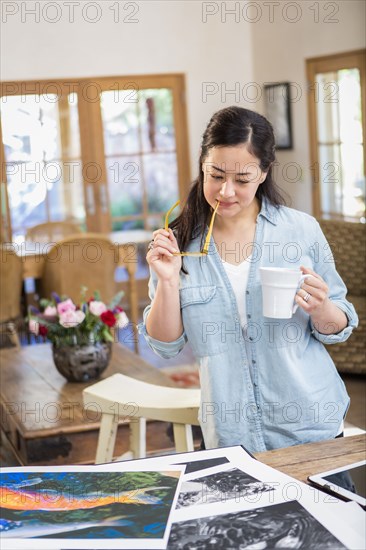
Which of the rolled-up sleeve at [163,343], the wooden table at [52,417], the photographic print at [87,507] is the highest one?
the rolled-up sleeve at [163,343]

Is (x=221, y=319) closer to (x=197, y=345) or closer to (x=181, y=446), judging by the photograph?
(x=197, y=345)

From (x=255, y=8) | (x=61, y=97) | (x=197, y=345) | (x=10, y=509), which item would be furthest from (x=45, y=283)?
(x=10, y=509)

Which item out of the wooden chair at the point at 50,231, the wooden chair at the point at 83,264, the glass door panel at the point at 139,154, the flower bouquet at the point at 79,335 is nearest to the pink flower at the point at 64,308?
the flower bouquet at the point at 79,335

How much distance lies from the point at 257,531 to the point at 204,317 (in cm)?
68

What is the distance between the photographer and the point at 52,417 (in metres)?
3.32

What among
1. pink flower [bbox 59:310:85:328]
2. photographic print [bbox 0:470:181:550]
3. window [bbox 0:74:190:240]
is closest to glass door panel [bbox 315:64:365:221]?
window [bbox 0:74:190:240]

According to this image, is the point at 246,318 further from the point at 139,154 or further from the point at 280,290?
the point at 139,154

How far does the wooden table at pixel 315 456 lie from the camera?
1.52 m

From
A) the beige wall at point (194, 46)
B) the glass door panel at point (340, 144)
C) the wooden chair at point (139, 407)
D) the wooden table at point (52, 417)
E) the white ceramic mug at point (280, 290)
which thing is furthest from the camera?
the beige wall at point (194, 46)

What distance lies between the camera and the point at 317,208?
7.02m

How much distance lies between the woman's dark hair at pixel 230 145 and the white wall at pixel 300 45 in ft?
15.3

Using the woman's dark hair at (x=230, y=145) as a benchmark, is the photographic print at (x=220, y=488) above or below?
below

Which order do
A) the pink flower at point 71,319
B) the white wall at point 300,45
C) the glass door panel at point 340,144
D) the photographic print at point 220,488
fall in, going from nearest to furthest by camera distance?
1. the photographic print at point 220,488
2. the pink flower at point 71,319
3. the white wall at point 300,45
4. the glass door panel at point 340,144

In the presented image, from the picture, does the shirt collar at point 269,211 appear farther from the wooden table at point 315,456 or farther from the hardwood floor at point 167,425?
the hardwood floor at point 167,425
